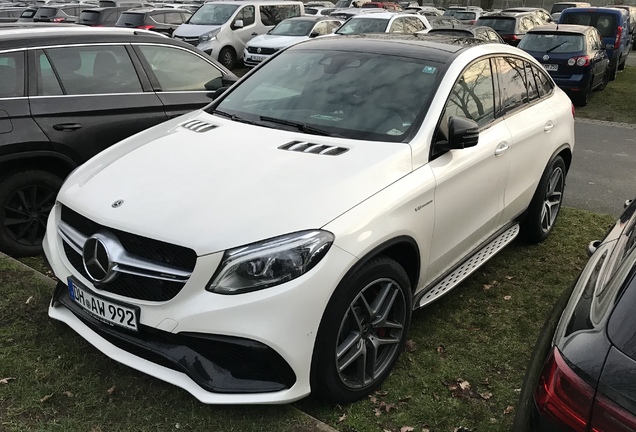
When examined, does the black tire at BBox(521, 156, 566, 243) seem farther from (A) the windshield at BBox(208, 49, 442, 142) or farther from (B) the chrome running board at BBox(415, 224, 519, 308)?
(A) the windshield at BBox(208, 49, 442, 142)

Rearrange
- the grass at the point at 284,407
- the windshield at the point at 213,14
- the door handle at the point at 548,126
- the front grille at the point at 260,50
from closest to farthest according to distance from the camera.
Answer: the grass at the point at 284,407 < the door handle at the point at 548,126 < the front grille at the point at 260,50 < the windshield at the point at 213,14

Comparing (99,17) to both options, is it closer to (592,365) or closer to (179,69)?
(179,69)

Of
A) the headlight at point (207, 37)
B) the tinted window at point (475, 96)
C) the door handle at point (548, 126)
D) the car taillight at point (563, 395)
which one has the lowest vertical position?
the headlight at point (207, 37)

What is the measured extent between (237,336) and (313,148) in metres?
1.24

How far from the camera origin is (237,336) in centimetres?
258

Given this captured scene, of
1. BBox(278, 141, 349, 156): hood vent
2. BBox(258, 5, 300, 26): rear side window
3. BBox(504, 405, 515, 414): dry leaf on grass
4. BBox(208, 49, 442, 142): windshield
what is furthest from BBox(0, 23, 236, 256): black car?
BBox(258, 5, 300, 26): rear side window

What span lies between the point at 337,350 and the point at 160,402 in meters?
0.93

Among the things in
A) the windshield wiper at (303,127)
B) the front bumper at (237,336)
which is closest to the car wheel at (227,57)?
the windshield wiper at (303,127)

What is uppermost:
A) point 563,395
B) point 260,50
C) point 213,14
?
point 563,395

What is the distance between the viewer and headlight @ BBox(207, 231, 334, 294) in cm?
260

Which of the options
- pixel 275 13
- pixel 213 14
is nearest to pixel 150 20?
pixel 213 14

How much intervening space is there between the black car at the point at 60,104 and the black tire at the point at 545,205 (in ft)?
10.8

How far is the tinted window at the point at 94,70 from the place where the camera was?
4895mm

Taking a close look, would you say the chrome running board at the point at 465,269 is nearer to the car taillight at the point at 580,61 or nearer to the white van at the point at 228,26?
the car taillight at the point at 580,61
